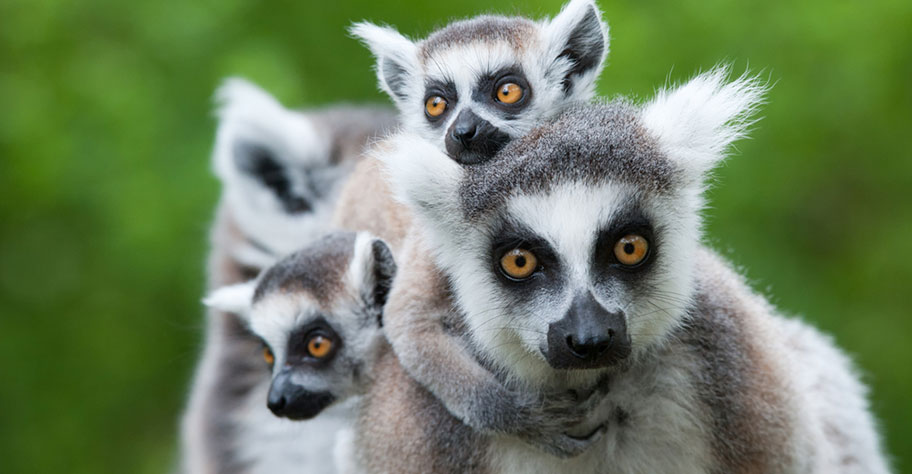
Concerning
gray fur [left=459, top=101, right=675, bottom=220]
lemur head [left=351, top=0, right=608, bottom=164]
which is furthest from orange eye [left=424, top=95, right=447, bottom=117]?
gray fur [left=459, top=101, right=675, bottom=220]

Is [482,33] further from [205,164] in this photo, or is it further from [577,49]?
[205,164]

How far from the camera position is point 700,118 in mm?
3129

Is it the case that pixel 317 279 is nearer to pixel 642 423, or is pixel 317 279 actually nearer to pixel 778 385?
pixel 642 423

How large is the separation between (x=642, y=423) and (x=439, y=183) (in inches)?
39.2

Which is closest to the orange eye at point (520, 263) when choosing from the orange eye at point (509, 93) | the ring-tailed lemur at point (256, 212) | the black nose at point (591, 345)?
the black nose at point (591, 345)

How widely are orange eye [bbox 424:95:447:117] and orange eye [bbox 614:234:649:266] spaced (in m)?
1.25

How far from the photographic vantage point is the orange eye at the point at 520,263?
3014 mm

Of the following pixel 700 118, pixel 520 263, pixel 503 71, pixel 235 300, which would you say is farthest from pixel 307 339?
pixel 700 118

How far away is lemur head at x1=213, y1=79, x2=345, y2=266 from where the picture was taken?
579cm

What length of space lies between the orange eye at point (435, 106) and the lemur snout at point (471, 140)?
1.40ft

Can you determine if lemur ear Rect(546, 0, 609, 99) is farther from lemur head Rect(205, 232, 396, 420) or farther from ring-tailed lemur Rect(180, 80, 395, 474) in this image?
ring-tailed lemur Rect(180, 80, 395, 474)

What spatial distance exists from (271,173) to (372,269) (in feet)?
7.61

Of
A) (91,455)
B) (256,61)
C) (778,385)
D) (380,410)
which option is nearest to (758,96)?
(778,385)

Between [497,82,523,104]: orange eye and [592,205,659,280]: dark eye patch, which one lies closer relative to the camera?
[592,205,659,280]: dark eye patch
